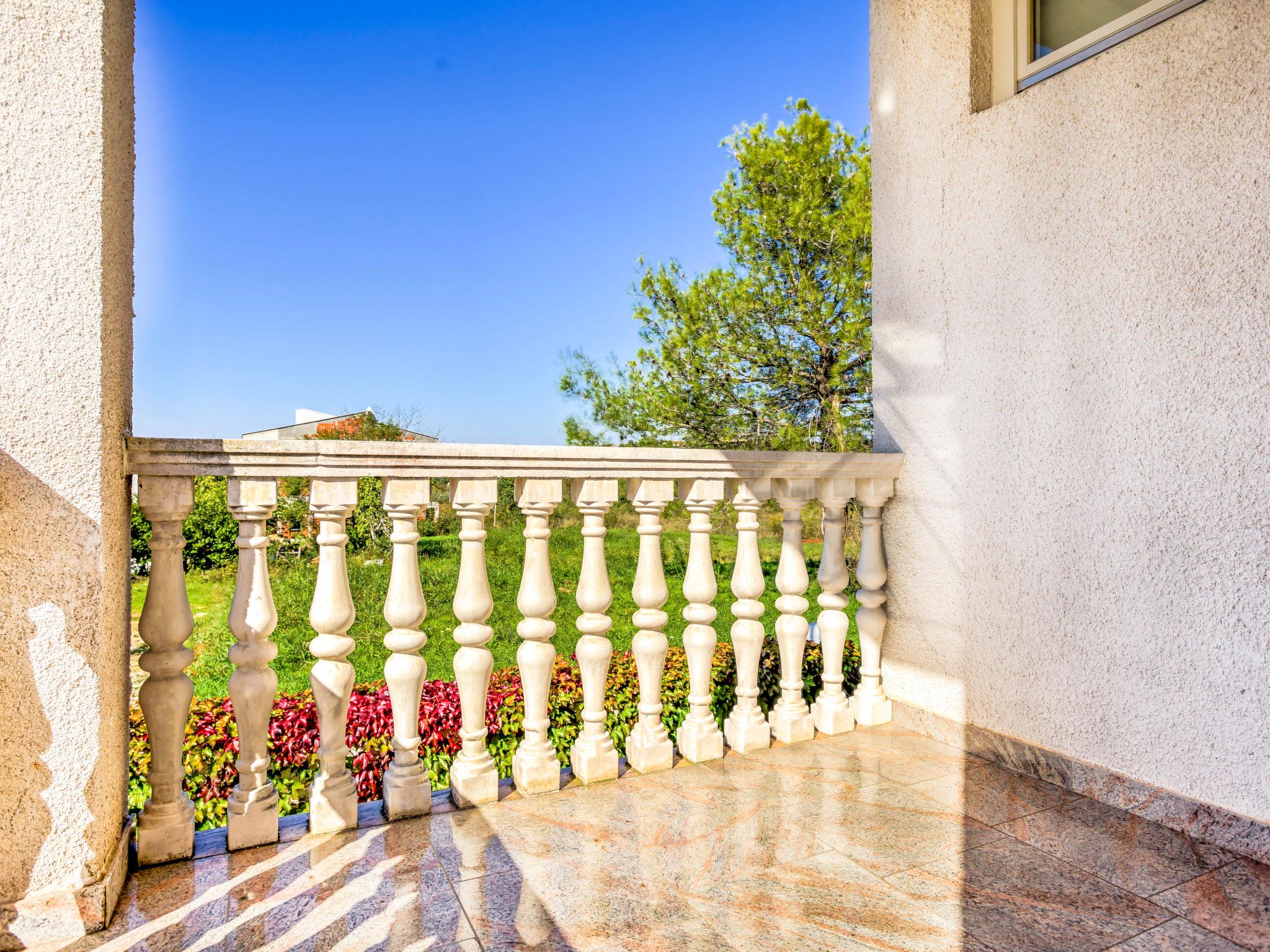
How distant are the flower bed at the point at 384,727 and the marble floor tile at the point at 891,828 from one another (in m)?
0.83

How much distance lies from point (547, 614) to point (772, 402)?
6.87 meters

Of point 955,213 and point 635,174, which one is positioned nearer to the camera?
point 955,213

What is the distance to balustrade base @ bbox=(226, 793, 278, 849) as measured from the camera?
1.69m

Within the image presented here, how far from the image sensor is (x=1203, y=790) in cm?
178

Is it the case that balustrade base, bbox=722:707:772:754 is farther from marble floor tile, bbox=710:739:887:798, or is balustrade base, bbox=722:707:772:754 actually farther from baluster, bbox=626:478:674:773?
baluster, bbox=626:478:674:773

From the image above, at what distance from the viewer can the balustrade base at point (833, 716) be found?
2516mm

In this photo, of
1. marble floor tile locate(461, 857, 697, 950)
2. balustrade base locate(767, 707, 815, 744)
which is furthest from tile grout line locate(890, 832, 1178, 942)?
balustrade base locate(767, 707, 815, 744)

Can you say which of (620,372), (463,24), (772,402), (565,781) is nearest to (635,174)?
(463,24)

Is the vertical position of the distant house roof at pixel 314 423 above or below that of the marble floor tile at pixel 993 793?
above

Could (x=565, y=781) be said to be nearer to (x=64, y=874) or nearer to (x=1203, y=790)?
(x=64, y=874)

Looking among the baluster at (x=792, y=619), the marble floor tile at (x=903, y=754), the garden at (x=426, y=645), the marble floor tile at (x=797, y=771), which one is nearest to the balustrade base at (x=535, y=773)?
the marble floor tile at (x=797, y=771)

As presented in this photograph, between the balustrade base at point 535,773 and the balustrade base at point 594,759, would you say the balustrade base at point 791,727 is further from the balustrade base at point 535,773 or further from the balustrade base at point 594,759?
the balustrade base at point 535,773

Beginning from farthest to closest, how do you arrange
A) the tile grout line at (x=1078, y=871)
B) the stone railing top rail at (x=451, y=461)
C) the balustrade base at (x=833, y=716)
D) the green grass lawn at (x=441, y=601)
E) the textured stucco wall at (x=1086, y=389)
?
1. the green grass lawn at (x=441, y=601)
2. the balustrade base at (x=833, y=716)
3. the textured stucco wall at (x=1086, y=389)
4. the stone railing top rail at (x=451, y=461)
5. the tile grout line at (x=1078, y=871)

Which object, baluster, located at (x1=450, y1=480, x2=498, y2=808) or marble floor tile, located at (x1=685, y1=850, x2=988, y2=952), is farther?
baluster, located at (x1=450, y1=480, x2=498, y2=808)
